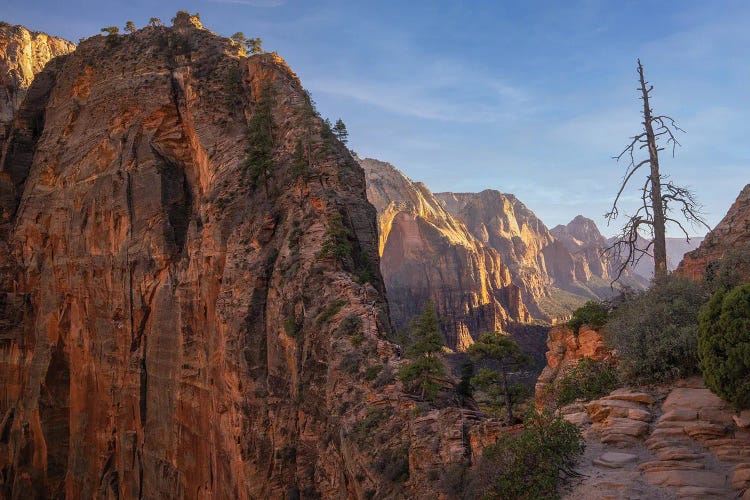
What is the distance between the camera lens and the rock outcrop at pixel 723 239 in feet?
57.6

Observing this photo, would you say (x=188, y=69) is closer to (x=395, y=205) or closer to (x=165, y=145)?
(x=165, y=145)

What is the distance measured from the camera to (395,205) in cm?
16312

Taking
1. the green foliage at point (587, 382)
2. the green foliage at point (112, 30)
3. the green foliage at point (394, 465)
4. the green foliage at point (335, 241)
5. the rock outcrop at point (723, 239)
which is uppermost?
the green foliage at point (112, 30)

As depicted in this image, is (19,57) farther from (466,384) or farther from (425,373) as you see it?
(425,373)

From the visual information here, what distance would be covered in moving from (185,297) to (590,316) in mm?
26212

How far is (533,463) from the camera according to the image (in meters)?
11.0

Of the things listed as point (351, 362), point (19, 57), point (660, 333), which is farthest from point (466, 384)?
point (19, 57)

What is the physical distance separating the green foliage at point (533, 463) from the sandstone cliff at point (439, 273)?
409 ft

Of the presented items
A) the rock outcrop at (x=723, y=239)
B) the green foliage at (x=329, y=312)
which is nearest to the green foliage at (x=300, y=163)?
the green foliage at (x=329, y=312)

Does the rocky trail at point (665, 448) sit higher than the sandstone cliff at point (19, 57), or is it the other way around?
the sandstone cliff at point (19, 57)

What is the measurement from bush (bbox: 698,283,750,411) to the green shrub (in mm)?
3099

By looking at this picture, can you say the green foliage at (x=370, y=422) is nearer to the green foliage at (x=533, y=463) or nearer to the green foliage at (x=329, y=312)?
the green foliage at (x=329, y=312)

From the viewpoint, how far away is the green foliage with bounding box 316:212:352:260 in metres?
25.6

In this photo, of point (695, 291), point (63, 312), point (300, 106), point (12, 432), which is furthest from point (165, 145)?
point (695, 291)
